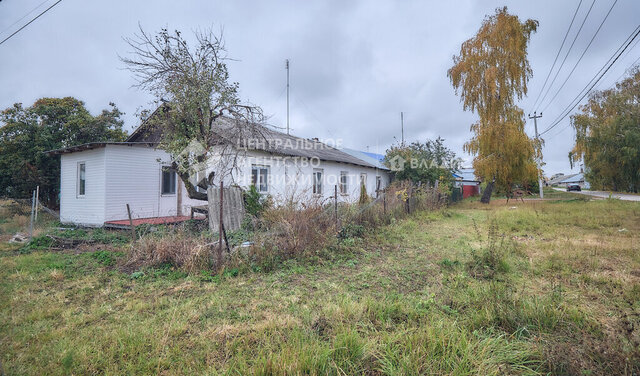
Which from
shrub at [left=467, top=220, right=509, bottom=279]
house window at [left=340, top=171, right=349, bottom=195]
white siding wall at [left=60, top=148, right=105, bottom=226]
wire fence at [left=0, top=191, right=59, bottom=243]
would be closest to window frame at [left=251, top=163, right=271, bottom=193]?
white siding wall at [left=60, top=148, right=105, bottom=226]

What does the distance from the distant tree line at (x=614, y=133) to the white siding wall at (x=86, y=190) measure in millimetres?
32356

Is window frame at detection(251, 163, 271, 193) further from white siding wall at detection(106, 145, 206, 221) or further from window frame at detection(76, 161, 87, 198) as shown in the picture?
window frame at detection(76, 161, 87, 198)

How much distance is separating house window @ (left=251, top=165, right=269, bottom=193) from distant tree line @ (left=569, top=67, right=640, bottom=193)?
86.7ft

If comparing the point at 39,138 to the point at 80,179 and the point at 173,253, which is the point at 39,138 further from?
the point at 173,253

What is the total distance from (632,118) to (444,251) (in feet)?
91.5

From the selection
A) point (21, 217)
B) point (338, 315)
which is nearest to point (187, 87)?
point (338, 315)

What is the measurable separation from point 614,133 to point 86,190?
111 ft

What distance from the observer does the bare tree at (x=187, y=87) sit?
745cm

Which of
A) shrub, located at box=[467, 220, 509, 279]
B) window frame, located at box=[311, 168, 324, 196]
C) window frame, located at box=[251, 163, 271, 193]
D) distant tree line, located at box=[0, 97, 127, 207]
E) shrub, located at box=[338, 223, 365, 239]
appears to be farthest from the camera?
window frame, located at box=[311, 168, 324, 196]

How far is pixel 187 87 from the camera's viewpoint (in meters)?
7.58

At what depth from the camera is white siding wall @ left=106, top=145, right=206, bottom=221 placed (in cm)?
991

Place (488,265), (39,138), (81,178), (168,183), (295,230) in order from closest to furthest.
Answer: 1. (488,265)
2. (295,230)
3. (81,178)
4. (168,183)
5. (39,138)

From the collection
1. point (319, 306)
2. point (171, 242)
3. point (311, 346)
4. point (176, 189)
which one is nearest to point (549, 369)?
point (311, 346)

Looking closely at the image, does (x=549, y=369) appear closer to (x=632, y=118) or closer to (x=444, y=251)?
(x=444, y=251)
